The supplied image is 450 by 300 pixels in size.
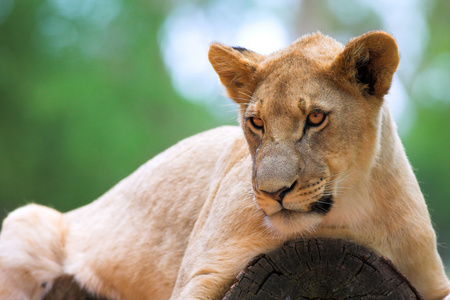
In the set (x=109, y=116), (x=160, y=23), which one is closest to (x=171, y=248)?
(x=109, y=116)

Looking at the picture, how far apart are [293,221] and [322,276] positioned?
0.33 m

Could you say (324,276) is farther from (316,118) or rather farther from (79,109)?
(79,109)

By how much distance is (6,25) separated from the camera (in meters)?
12.6

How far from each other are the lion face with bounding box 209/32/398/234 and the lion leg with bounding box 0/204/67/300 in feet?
8.37

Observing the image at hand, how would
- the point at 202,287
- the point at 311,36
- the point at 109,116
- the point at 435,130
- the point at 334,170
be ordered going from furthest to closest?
the point at 435,130 → the point at 109,116 → the point at 311,36 → the point at 202,287 → the point at 334,170

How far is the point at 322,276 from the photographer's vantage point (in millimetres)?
2846

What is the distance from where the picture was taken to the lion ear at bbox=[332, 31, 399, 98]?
9.32 ft

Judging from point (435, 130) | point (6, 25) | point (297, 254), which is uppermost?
point (6, 25)

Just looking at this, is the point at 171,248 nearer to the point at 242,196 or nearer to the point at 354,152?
the point at 242,196

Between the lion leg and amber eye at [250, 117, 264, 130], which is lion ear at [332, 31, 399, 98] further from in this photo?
the lion leg

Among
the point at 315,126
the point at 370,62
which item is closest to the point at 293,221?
the point at 315,126

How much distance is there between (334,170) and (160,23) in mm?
11264

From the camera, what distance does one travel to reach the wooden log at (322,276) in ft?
9.18

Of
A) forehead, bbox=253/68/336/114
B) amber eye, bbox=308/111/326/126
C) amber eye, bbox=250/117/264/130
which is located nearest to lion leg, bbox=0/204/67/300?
amber eye, bbox=250/117/264/130
